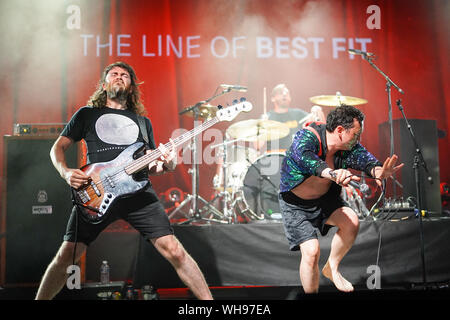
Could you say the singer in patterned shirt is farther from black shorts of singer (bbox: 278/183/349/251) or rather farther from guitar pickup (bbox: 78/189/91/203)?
guitar pickup (bbox: 78/189/91/203)

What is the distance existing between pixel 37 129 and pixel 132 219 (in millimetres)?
2403

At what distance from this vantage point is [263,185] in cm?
646

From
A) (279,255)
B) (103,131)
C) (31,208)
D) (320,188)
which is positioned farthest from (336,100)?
(31,208)

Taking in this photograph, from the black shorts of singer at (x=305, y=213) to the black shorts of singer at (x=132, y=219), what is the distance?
1.10 metres

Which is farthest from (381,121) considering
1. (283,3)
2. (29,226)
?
(29,226)

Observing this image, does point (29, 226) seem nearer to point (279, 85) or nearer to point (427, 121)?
point (279, 85)

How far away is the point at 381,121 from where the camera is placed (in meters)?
8.12

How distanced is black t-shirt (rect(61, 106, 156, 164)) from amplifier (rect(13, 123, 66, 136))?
1.61 m

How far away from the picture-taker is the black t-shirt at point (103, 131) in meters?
3.86

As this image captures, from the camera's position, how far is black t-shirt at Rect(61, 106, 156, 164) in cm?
386

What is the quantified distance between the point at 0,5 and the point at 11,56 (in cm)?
73

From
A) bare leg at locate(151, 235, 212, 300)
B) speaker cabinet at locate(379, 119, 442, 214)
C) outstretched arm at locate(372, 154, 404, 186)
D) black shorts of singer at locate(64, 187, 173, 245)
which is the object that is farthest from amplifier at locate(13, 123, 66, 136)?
speaker cabinet at locate(379, 119, 442, 214)

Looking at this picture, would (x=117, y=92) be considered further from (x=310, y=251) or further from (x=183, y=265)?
(x=310, y=251)

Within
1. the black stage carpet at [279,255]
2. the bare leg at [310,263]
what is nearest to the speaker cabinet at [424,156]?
the black stage carpet at [279,255]
